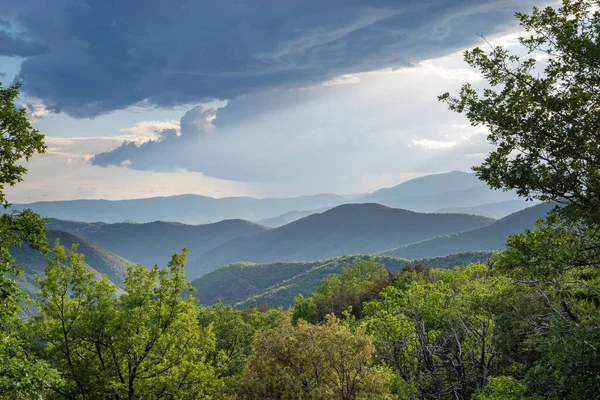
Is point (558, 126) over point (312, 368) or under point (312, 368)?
over

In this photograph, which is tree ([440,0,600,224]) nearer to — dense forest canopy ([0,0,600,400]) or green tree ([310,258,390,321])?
dense forest canopy ([0,0,600,400])

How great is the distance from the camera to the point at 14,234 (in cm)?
1409

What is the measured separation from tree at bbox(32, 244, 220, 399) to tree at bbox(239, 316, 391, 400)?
6449 mm

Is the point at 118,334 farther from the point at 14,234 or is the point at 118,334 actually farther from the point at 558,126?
the point at 558,126

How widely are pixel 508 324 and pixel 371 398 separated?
14247 millimetres

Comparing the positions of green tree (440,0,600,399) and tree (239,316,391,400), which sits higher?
green tree (440,0,600,399)

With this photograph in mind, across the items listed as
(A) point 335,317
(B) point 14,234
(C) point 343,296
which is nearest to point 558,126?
(A) point 335,317

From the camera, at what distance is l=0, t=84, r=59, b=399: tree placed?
12172 millimetres

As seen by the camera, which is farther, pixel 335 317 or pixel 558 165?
pixel 335 317

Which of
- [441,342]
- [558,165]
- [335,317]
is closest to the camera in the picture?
[558,165]

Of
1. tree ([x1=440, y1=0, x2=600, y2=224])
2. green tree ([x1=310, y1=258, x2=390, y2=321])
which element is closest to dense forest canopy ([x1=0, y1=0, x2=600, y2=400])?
tree ([x1=440, y1=0, x2=600, y2=224])

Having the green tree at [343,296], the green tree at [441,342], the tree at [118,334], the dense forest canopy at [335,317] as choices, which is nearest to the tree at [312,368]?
the dense forest canopy at [335,317]

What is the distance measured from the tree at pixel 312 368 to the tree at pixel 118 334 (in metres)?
6.45

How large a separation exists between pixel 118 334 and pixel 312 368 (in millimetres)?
9384
